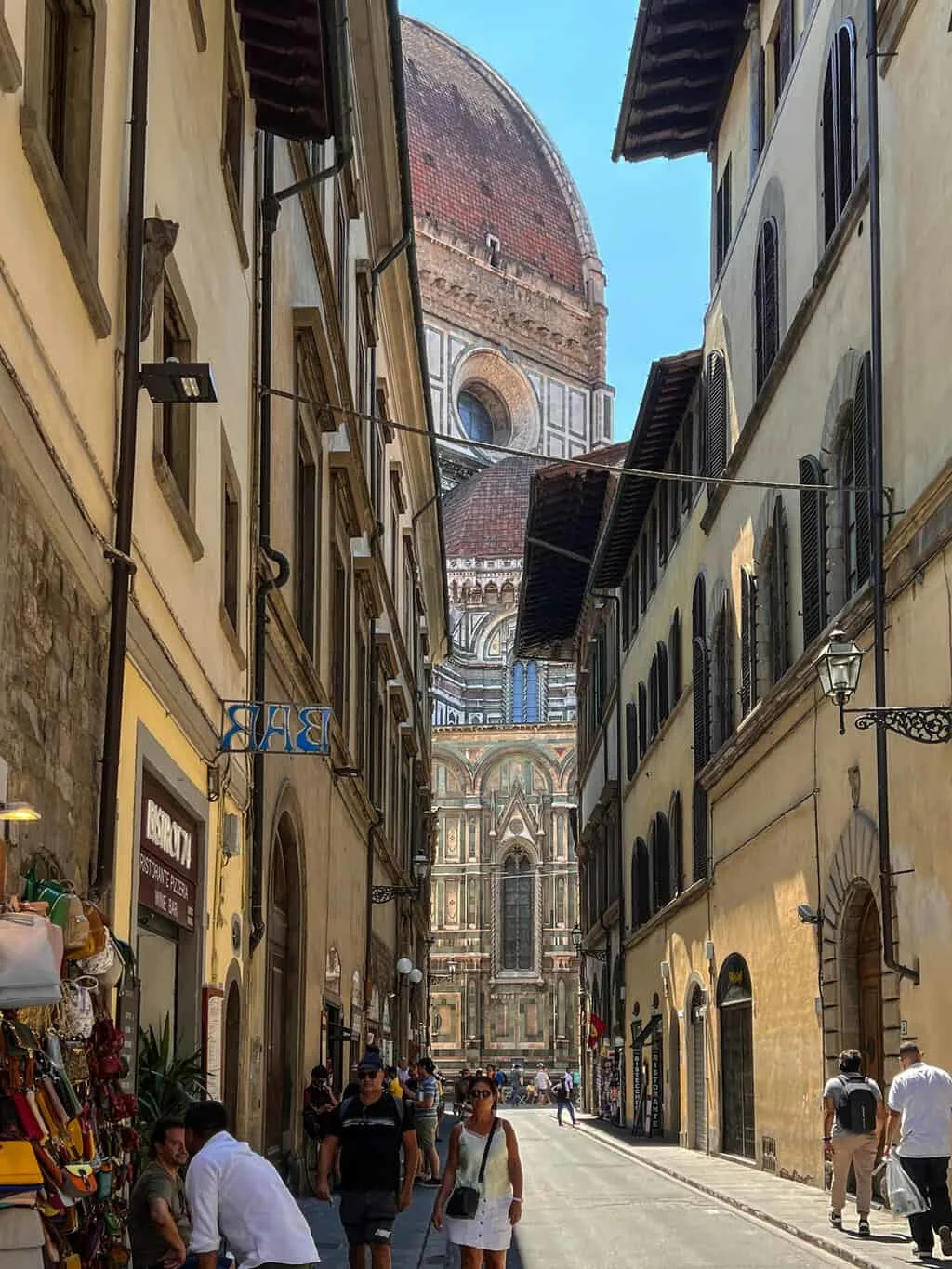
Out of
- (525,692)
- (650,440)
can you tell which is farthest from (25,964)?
(525,692)

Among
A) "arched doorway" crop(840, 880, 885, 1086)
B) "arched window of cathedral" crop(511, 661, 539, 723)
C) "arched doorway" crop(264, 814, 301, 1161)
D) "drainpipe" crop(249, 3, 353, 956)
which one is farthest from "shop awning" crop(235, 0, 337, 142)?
"arched window of cathedral" crop(511, 661, 539, 723)

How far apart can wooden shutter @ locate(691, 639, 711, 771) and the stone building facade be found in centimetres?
5185

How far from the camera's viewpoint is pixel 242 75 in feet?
49.8

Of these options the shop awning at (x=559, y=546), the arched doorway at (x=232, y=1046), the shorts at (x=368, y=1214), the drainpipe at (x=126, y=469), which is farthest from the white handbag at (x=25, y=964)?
the shop awning at (x=559, y=546)

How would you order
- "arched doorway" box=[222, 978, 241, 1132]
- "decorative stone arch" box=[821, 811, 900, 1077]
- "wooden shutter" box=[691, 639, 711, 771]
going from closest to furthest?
"arched doorway" box=[222, 978, 241, 1132]
"decorative stone arch" box=[821, 811, 900, 1077]
"wooden shutter" box=[691, 639, 711, 771]

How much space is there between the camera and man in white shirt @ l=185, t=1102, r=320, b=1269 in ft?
21.9

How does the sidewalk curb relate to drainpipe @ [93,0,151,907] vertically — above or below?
below

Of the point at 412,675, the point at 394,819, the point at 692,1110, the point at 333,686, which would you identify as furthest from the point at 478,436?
the point at 333,686

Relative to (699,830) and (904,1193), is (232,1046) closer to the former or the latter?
(904,1193)

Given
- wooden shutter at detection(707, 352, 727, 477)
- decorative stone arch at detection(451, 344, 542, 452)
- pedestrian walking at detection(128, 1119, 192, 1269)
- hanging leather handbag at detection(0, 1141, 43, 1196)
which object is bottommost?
pedestrian walking at detection(128, 1119, 192, 1269)

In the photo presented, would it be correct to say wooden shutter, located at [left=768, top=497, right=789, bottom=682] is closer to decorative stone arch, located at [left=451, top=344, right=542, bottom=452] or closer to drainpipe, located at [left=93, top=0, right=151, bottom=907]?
drainpipe, located at [left=93, top=0, right=151, bottom=907]

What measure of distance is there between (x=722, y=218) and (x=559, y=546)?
1738 centimetres

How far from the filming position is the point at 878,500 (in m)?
16.4

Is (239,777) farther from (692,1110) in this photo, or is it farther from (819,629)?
(692,1110)
